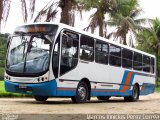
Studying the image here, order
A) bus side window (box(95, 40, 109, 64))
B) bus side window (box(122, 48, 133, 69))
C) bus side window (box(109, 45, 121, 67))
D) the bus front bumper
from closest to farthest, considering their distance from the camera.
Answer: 1. the bus front bumper
2. bus side window (box(95, 40, 109, 64))
3. bus side window (box(109, 45, 121, 67))
4. bus side window (box(122, 48, 133, 69))

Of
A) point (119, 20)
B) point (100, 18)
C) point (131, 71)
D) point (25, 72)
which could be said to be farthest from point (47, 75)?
point (119, 20)

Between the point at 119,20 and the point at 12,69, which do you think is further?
the point at 119,20

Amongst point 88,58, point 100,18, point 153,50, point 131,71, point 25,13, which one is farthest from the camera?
point 153,50

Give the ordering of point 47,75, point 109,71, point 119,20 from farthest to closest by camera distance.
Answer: point 119,20 < point 109,71 < point 47,75

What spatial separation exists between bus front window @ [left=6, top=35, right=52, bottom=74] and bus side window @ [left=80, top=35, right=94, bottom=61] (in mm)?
1882

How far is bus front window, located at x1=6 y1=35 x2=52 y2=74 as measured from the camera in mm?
15102

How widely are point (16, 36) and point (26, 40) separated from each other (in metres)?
0.65

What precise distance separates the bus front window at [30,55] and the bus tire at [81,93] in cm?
211

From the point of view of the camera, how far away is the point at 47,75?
14898 mm

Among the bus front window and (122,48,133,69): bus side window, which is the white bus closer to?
the bus front window

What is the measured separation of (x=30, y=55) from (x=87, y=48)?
2842 mm

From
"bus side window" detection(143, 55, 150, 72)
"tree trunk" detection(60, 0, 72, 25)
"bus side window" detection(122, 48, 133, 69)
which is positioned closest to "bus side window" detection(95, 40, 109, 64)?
"bus side window" detection(122, 48, 133, 69)

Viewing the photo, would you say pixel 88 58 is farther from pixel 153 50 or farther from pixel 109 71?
pixel 153 50

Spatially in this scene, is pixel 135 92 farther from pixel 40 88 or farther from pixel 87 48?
pixel 40 88
